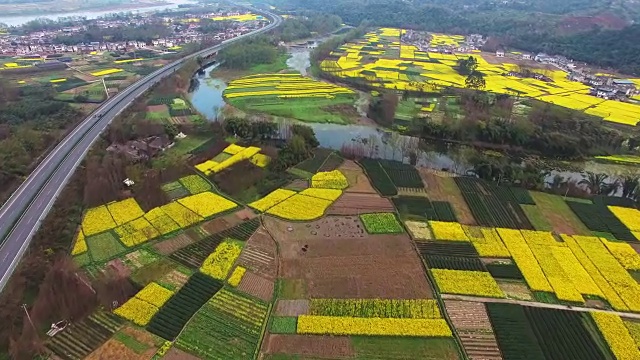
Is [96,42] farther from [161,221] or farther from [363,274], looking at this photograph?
[363,274]

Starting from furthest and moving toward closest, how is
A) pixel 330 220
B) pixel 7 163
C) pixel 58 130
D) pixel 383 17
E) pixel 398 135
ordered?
pixel 383 17, pixel 398 135, pixel 58 130, pixel 7 163, pixel 330 220

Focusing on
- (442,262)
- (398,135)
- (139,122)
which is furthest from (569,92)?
(139,122)

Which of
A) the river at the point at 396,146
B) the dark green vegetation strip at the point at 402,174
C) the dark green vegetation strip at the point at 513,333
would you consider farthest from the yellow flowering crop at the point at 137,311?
the river at the point at 396,146

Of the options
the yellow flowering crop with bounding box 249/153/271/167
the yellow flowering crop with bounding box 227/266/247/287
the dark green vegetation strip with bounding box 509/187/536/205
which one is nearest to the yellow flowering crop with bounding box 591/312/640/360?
the dark green vegetation strip with bounding box 509/187/536/205

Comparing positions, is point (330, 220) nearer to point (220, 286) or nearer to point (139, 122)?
point (220, 286)

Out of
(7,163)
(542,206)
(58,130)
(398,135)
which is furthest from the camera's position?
(398,135)

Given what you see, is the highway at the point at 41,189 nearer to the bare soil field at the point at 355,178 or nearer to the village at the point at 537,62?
the bare soil field at the point at 355,178
